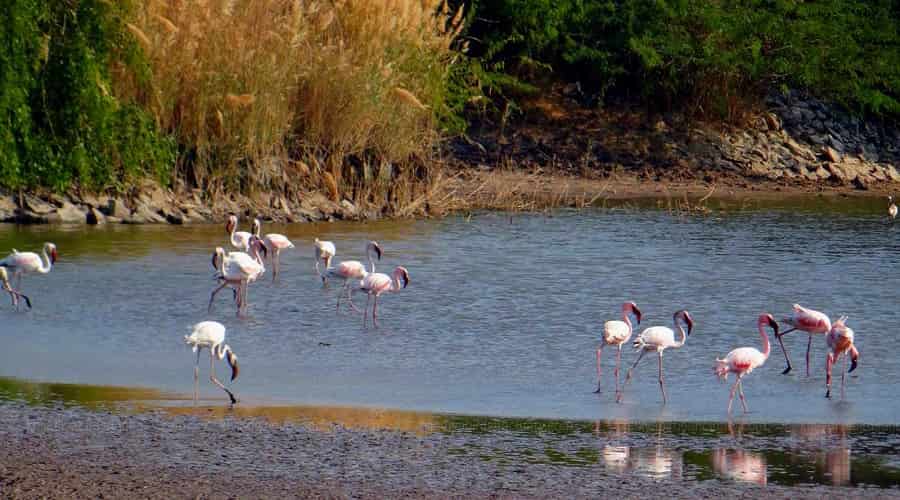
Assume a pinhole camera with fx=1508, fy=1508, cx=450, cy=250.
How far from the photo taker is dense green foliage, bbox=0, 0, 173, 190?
17453 mm

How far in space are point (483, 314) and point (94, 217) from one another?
23.7ft

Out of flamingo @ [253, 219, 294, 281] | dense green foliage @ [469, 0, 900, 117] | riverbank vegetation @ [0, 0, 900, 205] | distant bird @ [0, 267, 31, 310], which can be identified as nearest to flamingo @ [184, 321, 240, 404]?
distant bird @ [0, 267, 31, 310]

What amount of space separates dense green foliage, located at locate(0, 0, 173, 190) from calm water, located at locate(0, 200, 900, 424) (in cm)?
101

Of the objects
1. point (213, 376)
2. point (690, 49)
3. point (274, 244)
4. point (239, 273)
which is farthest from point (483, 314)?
point (690, 49)

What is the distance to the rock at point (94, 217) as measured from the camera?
17.8 metres

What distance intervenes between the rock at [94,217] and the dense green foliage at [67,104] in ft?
1.18

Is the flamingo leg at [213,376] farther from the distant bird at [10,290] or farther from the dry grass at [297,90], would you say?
the dry grass at [297,90]

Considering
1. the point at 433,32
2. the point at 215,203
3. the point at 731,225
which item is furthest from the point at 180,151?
the point at 731,225

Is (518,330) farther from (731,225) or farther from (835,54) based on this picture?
(835,54)

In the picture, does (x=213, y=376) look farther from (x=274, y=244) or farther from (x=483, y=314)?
(x=274, y=244)

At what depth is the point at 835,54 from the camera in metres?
27.9

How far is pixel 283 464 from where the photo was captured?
701 cm

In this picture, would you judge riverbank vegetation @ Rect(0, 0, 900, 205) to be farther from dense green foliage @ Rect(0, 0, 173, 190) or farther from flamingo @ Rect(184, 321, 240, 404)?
flamingo @ Rect(184, 321, 240, 404)

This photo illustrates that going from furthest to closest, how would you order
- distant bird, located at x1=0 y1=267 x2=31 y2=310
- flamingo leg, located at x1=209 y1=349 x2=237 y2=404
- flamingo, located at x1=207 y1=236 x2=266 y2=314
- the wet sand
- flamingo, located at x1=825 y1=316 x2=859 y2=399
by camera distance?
flamingo, located at x1=207 y1=236 x2=266 y2=314, distant bird, located at x1=0 y1=267 x2=31 y2=310, flamingo, located at x1=825 y1=316 x2=859 y2=399, flamingo leg, located at x1=209 y1=349 x2=237 y2=404, the wet sand
